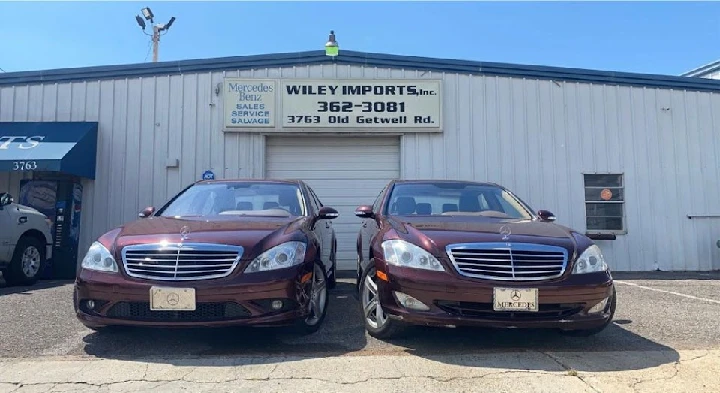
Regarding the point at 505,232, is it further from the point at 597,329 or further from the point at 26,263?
the point at 26,263

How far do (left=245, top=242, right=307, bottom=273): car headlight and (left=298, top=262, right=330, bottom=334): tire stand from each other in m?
0.33

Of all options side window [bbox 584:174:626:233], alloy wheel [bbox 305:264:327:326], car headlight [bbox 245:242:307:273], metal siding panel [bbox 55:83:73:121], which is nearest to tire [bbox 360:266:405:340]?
alloy wheel [bbox 305:264:327:326]

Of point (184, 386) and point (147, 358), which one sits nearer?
point (184, 386)

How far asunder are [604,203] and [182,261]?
9037 millimetres

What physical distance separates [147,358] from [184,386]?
705 millimetres

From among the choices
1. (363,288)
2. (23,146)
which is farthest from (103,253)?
(23,146)

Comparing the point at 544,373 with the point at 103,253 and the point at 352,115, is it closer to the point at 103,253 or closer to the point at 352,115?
the point at 103,253

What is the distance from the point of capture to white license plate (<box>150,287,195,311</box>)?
3.55 meters

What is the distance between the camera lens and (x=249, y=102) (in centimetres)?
991

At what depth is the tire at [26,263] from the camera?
7363mm

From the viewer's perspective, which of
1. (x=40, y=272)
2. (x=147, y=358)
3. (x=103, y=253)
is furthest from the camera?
(x=40, y=272)

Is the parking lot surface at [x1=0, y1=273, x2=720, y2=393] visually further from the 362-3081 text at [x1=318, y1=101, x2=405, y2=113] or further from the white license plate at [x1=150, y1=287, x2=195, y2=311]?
the 362-3081 text at [x1=318, y1=101, x2=405, y2=113]

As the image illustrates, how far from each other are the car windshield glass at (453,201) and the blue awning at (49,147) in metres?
6.71

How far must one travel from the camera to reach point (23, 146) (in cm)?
916
